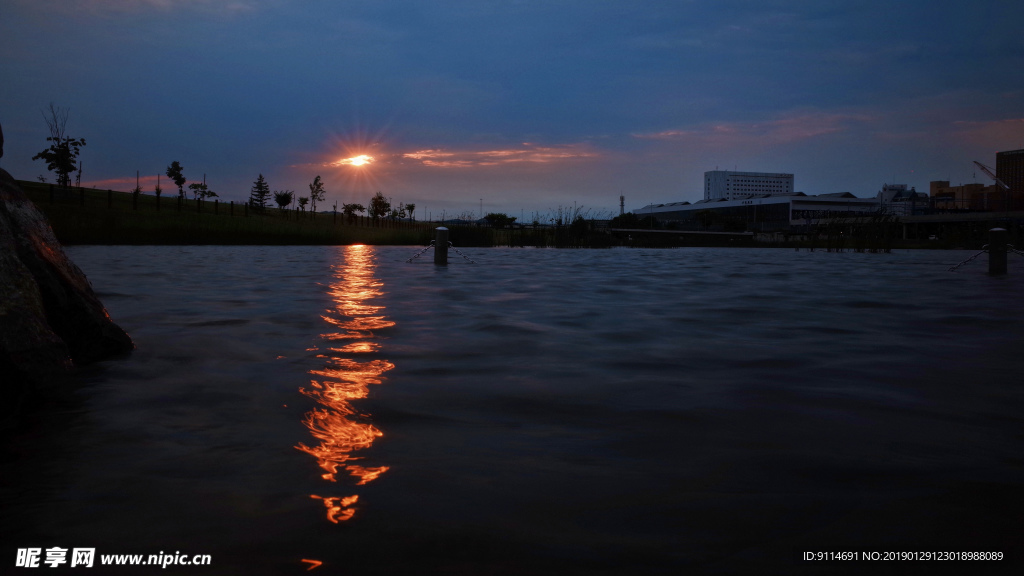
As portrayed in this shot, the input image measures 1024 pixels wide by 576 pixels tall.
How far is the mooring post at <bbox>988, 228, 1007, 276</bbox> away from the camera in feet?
49.0

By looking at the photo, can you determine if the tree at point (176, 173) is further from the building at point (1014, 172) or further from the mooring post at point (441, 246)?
the building at point (1014, 172)

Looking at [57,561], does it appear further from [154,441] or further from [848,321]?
[848,321]

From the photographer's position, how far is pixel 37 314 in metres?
3.59

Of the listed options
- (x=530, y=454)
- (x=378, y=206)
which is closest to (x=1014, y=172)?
(x=378, y=206)

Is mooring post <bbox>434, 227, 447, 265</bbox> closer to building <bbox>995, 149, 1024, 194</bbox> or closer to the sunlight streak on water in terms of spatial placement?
the sunlight streak on water

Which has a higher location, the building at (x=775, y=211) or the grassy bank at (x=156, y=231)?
the building at (x=775, y=211)

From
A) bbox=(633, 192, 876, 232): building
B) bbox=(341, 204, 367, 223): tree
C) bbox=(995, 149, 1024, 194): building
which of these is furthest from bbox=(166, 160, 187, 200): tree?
bbox=(995, 149, 1024, 194): building

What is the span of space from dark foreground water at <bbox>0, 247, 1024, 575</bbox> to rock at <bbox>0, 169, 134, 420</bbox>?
27 centimetres

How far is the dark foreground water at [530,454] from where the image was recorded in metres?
1.88

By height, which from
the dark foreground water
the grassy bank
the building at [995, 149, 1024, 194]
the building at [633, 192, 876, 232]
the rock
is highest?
the building at [995, 149, 1024, 194]

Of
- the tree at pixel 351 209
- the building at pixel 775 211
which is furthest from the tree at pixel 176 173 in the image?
the building at pixel 775 211

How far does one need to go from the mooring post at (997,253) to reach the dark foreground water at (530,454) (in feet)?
37.6

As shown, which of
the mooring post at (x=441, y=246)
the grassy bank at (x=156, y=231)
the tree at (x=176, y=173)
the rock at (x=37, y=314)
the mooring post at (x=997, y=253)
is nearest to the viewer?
the rock at (x=37, y=314)

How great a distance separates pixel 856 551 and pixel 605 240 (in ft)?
129
